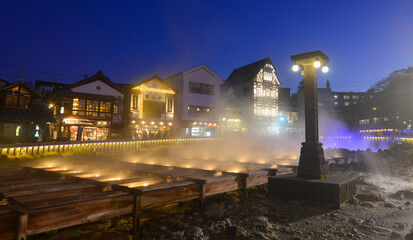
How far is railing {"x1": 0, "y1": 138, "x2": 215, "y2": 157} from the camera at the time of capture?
1470cm

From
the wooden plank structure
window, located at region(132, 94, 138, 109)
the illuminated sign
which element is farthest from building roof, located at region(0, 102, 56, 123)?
the wooden plank structure

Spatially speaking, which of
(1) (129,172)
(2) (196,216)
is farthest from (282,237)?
(1) (129,172)

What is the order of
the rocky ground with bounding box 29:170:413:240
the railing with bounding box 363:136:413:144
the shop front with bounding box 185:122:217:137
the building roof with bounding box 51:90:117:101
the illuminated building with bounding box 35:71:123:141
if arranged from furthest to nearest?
the shop front with bounding box 185:122:217:137
the railing with bounding box 363:136:413:144
the illuminated building with bounding box 35:71:123:141
the building roof with bounding box 51:90:117:101
the rocky ground with bounding box 29:170:413:240

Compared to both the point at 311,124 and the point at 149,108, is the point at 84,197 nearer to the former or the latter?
the point at 311,124

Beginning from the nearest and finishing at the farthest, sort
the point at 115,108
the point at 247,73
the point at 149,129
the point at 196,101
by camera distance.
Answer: the point at 115,108, the point at 149,129, the point at 196,101, the point at 247,73

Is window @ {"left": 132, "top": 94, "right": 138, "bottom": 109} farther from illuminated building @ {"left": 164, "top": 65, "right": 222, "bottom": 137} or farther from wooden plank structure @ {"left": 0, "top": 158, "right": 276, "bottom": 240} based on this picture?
wooden plank structure @ {"left": 0, "top": 158, "right": 276, "bottom": 240}

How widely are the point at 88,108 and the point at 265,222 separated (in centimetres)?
2781

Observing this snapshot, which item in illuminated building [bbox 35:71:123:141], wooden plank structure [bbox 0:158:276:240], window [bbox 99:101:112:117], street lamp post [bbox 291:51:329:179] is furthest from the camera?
window [bbox 99:101:112:117]

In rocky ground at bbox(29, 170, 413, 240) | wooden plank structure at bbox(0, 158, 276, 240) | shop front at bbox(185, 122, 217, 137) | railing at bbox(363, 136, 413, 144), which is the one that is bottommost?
rocky ground at bbox(29, 170, 413, 240)

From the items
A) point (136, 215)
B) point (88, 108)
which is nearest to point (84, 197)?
point (136, 215)

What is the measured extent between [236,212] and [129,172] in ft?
17.2

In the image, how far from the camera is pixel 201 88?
117ft

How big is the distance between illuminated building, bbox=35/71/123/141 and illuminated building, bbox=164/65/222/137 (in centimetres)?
836

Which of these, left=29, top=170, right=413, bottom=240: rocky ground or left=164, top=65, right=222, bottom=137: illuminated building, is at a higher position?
left=164, top=65, right=222, bottom=137: illuminated building
